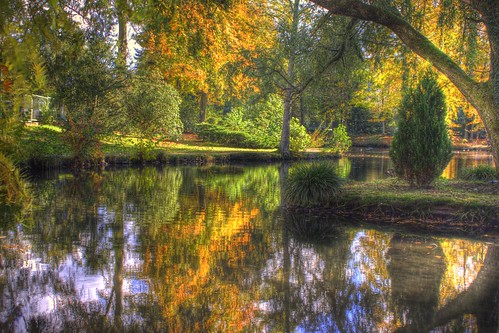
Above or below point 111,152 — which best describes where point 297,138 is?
above

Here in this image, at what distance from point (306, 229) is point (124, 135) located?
13.7 metres

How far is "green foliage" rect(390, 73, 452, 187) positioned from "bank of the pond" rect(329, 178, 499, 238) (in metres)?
0.57

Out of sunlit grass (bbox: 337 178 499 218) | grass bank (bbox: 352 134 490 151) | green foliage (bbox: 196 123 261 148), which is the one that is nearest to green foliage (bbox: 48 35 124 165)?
sunlit grass (bbox: 337 178 499 218)

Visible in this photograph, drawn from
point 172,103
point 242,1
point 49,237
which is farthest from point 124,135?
point 49,237

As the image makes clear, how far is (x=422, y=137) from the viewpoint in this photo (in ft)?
36.6

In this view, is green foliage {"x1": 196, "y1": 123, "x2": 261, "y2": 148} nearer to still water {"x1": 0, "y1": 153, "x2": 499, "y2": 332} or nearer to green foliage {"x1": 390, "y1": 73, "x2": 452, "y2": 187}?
green foliage {"x1": 390, "y1": 73, "x2": 452, "y2": 187}

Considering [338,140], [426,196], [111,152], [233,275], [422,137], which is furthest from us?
[338,140]

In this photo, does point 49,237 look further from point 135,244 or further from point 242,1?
point 242,1

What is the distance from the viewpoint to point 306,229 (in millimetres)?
8711

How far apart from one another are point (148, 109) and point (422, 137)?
1290 centimetres

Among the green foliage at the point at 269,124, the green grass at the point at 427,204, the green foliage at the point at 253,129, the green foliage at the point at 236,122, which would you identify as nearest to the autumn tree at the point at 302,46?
the green foliage at the point at 269,124

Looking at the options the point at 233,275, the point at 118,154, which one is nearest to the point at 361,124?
the point at 118,154

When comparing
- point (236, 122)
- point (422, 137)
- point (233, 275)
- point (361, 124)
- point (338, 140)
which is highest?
point (361, 124)

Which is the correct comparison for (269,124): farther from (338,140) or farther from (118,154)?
(118,154)
